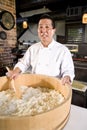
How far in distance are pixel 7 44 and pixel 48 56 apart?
2.72m

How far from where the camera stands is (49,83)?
138 centimetres

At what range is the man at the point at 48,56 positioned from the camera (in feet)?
5.26

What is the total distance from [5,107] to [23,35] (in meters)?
11.5

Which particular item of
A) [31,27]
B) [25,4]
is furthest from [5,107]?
[31,27]

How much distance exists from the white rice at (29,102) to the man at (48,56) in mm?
361

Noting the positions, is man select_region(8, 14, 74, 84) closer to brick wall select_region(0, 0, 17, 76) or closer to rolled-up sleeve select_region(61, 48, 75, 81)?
rolled-up sleeve select_region(61, 48, 75, 81)

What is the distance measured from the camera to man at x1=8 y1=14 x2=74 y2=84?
1.60 m

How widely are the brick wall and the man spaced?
94.7 inches

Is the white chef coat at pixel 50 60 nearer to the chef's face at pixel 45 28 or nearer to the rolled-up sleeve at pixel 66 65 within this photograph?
the rolled-up sleeve at pixel 66 65

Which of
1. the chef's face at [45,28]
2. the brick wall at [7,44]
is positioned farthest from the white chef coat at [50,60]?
the brick wall at [7,44]

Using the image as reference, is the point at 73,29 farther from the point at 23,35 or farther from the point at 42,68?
the point at 42,68

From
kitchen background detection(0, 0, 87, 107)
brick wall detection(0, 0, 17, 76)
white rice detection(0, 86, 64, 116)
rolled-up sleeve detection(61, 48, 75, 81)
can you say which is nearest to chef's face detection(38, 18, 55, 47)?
rolled-up sleeve detection(61, 48, 75, 81)

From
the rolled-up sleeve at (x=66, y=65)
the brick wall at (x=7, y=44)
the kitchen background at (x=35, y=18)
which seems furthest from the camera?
the brick wall at (x=7, y=44)

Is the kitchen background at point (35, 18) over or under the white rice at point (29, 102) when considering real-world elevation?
over
